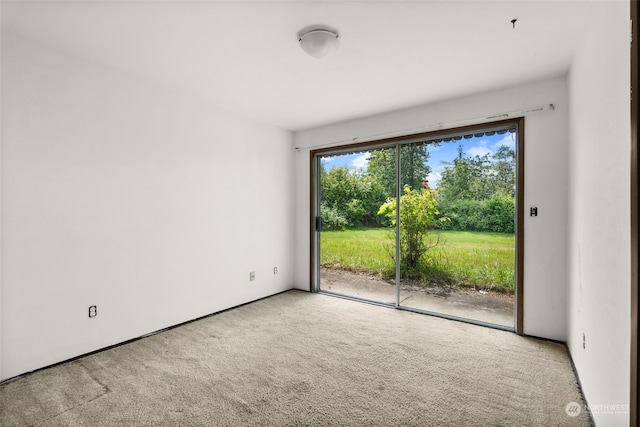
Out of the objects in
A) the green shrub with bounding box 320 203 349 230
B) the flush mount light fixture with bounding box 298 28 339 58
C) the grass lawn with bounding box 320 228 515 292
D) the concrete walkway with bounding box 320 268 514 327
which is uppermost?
the flush mount light fixture with bounding box 298 28 339 58

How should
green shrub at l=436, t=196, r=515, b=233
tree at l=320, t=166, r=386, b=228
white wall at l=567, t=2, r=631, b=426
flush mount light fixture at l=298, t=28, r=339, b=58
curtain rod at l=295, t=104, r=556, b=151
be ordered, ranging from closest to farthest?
1. white wall at l=567, t=2, r=631, b=426
2. flush mount light fixture at l=298, t=28, r=339, b=58
3. curtain rod at l=295, t=104, r=556, b=151
4. green shrub at l=436, t=196, r=515, b=233
5. tree at l=320, t=166, r=386, b=228

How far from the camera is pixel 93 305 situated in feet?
8.64

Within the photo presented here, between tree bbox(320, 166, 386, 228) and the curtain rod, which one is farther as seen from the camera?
tree bbox(320, 166, 386, 228)

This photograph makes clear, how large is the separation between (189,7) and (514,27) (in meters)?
2.22

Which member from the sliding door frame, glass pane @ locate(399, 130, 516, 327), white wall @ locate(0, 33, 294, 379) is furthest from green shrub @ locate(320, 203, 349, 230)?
white wall @ locate(0, 33, 294, 379)

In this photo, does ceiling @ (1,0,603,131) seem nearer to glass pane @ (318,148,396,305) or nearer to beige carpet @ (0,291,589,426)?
glass pane @ (318,148,396,305)

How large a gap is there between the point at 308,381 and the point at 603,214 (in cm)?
211

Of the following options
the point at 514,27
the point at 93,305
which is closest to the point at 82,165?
the point at 93,305

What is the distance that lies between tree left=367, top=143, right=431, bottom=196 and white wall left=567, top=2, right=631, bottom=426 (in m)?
1.67

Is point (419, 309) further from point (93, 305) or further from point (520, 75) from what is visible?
point (93, 305)

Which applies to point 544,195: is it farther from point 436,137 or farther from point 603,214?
point 603,214

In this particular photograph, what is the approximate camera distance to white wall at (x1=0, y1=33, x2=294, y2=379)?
224cm

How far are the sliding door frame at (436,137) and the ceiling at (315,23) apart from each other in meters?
0.42

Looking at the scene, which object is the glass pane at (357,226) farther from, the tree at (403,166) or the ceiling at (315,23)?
the ceiling at (315,23)
